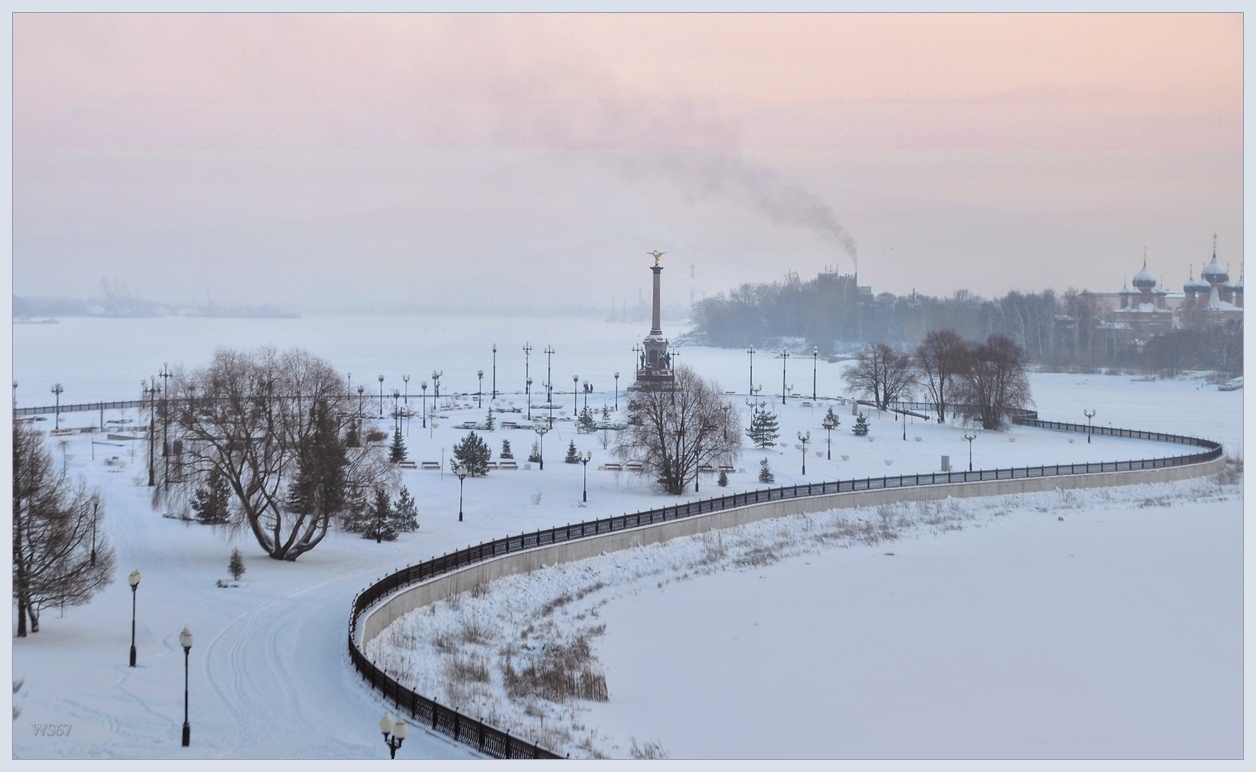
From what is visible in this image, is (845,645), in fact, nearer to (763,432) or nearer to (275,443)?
(275,443)

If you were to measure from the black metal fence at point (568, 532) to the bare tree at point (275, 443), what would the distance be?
126 inches

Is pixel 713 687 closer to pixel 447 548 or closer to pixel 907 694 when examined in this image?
pixel 907 694

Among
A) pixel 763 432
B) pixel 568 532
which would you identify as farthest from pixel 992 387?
pixel 568 532

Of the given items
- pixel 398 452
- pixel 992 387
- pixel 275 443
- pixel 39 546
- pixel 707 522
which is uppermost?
pixel 992 387

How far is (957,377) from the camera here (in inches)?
2677

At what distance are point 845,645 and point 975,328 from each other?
455ft

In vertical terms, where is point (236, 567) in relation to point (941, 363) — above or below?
below

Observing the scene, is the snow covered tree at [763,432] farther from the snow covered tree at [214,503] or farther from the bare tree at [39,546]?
the bare tree at [39,546]

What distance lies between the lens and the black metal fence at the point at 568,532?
16719 millimetres

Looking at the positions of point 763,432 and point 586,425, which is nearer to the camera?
point 763,432

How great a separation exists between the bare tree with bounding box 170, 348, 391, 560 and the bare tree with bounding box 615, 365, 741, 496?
12.1m

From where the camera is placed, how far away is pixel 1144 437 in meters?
58.4

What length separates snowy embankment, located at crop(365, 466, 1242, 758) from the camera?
66.2 feet

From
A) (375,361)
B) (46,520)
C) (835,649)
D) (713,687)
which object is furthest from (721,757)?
(375,361)
